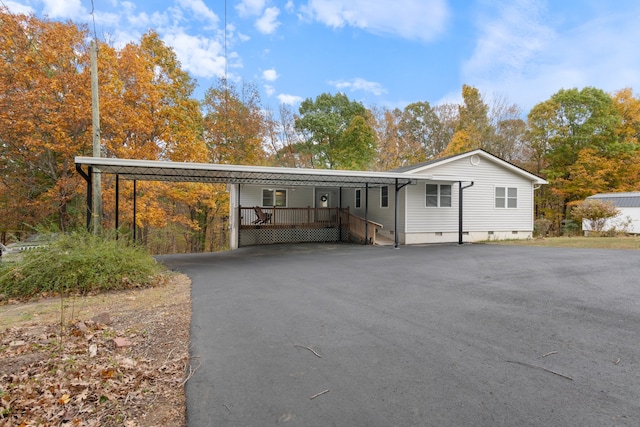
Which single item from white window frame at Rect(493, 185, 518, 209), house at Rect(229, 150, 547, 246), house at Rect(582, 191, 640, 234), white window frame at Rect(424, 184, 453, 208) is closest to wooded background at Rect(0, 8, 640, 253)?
house at Rect(582, 191, 640, 234)

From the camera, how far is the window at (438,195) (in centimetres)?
1388

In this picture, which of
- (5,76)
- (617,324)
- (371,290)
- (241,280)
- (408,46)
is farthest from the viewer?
(408,46)

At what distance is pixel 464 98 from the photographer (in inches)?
984

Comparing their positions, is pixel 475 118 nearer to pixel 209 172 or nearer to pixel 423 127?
pixel 423 127

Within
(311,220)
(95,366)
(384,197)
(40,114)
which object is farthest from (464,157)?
(40,114)

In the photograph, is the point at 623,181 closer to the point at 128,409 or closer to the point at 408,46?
the point at 408,46

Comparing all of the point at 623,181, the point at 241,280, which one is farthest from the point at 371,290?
the point at 623,181

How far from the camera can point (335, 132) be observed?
23.9m

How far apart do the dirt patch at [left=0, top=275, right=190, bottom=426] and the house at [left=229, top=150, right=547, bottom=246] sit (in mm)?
9901

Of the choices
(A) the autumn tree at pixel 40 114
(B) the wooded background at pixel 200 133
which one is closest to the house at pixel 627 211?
(B) the wooded background at pixel 200 133

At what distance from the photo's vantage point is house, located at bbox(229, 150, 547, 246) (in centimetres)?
1361

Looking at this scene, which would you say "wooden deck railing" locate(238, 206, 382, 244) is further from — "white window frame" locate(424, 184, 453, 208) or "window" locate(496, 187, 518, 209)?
"window" locate(496, 187, 518, 209)

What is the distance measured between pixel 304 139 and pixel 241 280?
62.3ft

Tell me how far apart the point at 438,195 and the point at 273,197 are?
25.2 feet
